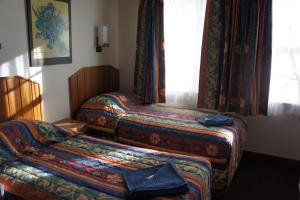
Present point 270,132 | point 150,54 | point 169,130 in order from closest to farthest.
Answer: point 169,130
point 270,132
point 150,54

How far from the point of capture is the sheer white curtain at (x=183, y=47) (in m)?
3.31

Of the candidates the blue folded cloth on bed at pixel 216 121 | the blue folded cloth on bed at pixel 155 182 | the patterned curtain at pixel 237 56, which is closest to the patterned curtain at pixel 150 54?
the patterned curtain at pixel 237 56

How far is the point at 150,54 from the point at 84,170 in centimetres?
208

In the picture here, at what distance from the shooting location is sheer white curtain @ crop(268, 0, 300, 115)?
111 inches

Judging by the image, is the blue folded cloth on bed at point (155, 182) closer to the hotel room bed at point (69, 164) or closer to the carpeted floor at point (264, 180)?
the hotel room bed at point (69, 164)

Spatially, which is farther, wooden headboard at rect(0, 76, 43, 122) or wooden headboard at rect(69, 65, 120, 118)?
wooden headboard at rect(69, 65, 120, 118)

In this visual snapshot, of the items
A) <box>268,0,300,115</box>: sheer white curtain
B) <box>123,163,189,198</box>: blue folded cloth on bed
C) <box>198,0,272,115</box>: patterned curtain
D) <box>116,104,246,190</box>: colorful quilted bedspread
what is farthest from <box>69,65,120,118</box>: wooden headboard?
<box>268,0,300,115</box>: sheer white curtain

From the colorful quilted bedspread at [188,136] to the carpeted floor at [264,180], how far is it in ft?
0.74

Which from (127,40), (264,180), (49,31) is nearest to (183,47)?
(127,40)

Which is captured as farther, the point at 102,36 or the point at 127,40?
the point at 127,40

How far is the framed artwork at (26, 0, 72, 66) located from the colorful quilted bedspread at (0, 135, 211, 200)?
959 mm

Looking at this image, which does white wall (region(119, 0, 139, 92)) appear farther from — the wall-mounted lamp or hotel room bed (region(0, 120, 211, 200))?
hotel room bed (region(0, 120, 211, 200))

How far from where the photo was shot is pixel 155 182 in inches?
64.2

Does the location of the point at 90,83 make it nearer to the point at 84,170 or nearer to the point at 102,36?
the point at 102,36
